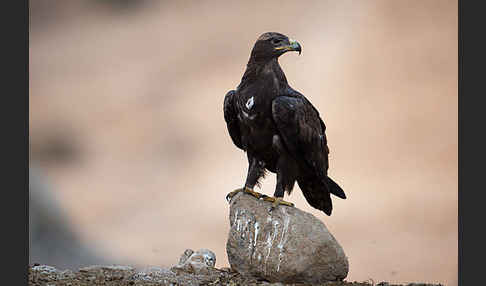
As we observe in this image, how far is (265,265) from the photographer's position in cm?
806

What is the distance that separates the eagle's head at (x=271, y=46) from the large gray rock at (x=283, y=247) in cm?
198

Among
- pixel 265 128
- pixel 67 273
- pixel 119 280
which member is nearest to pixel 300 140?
pixel 265 128

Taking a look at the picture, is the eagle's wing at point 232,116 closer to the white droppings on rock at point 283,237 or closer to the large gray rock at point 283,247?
the large gray rock at point 283,247

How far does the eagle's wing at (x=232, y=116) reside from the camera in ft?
28.9

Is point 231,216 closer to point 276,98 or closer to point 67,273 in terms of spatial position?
point 276,98

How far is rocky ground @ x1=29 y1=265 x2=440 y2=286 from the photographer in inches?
303

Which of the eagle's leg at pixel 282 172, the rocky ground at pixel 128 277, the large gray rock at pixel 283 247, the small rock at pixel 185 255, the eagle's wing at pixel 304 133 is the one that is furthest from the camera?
the small rock at pixel 185 255

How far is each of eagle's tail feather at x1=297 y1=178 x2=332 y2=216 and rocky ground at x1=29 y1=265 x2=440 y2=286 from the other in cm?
119

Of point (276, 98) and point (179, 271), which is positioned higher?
point (276, 98)

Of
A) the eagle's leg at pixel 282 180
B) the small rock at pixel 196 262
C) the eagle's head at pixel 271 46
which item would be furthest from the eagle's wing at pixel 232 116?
the small rock at pixel 196 262

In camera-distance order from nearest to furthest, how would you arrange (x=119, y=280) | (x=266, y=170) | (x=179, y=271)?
(x=119, y=280), (x=179, y=271), (x=266, y=170)

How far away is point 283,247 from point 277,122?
5.28ft

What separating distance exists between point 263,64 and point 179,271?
9.74 feet

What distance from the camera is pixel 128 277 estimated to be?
795 cm
